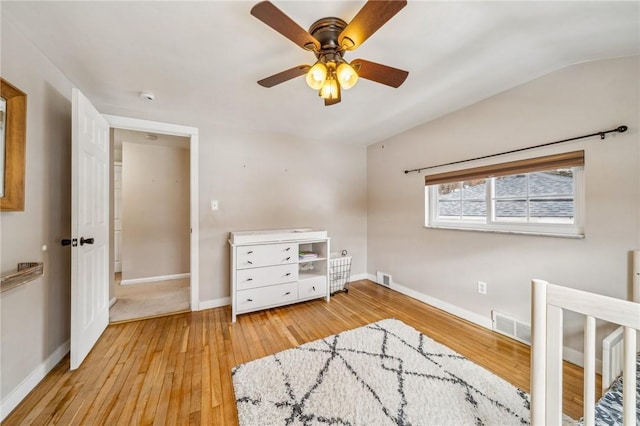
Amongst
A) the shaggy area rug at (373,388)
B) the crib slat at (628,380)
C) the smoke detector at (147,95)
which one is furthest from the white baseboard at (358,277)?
the smoke detector at (147,95)

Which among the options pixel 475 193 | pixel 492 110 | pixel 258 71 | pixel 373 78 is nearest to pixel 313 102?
pixel 258 71

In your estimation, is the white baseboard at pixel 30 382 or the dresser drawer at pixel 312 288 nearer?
the white baseboard at pixel 30 382

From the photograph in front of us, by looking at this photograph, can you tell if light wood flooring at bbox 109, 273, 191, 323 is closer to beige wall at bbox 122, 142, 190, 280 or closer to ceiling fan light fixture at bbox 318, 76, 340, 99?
beige wall at bbox 122, 142, 190, 280

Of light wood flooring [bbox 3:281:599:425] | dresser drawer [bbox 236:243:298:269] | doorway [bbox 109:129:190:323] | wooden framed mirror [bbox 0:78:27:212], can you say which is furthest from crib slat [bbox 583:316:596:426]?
doorway [bbox 109:129:190:323]

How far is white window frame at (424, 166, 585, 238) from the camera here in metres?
1.78

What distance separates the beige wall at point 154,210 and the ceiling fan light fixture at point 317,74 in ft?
11.5

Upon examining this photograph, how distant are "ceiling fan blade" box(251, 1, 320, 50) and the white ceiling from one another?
18 centimetres

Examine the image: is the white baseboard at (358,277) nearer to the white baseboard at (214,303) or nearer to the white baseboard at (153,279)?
the white baseboard at (214,303)

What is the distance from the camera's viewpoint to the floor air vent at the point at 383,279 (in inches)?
134

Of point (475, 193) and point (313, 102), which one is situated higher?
point (313, 102)

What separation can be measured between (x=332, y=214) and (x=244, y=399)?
2.54 m

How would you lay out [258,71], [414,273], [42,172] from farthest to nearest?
[414,273] → [258,71] → [42,172]

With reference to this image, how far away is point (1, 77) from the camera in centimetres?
125

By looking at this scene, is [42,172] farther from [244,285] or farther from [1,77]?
[244,285]
